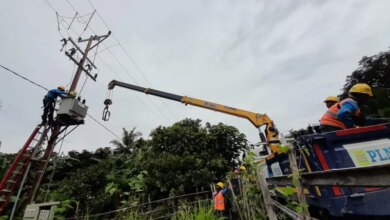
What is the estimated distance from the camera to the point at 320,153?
3.13 m

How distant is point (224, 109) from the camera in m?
9.50

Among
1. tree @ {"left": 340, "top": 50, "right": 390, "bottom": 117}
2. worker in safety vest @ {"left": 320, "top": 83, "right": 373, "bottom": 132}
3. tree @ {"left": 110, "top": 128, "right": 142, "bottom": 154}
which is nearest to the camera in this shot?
worker in safety vest @ {"left": 320, "top": 83, "right": 373, "bottom": 132}

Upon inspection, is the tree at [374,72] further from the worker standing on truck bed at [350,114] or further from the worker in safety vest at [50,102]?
the worker in safety vest at [50,102]

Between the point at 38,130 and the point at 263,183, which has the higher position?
the point at 38,130

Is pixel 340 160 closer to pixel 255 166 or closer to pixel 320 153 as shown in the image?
pixel 320 153

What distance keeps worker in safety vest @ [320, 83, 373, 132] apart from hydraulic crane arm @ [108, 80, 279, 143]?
360cm

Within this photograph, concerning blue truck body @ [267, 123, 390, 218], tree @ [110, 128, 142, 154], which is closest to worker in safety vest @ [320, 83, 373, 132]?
blue truck body @ [267, 123, 390, 218]

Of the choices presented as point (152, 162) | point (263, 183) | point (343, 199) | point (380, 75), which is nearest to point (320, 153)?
point (343, 199)

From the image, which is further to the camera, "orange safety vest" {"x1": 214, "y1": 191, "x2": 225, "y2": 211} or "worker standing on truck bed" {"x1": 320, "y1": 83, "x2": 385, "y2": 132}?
"orange safety vest" {"x1": 214, "y1": 191, "x2": 225, "y2": 211}

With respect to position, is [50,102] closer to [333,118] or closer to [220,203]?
[220,203]

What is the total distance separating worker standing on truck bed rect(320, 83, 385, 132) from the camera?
354 cm

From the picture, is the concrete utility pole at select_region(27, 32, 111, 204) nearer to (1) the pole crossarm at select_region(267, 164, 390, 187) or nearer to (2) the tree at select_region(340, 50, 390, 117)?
(1) the pole crossarm at select_region(267, 164, 390, 187)

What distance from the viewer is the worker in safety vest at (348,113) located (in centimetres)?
354

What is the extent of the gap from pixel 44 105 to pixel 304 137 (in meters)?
8.91
